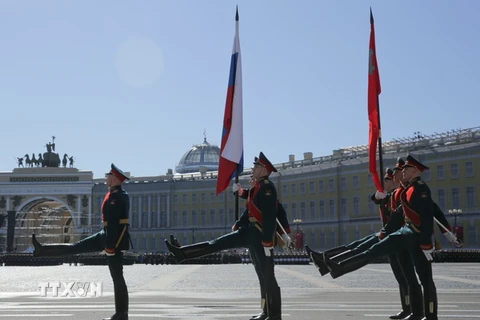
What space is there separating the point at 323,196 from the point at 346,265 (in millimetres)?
68563

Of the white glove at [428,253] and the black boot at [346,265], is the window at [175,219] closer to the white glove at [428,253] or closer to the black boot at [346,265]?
the black boot at [346,265]

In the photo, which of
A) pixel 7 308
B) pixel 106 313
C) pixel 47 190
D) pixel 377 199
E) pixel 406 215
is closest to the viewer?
pixel 406 215

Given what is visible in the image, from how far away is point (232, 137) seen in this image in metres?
11.8

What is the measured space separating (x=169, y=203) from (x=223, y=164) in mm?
83798

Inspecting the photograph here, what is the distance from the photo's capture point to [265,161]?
1055cm

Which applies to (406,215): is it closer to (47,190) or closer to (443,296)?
(443,296)

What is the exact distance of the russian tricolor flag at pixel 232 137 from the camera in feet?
38.4

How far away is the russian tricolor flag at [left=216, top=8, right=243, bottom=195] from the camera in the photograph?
461 inches

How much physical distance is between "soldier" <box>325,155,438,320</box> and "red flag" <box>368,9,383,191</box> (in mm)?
1887

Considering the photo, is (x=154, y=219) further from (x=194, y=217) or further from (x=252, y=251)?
(x=252, y=251)

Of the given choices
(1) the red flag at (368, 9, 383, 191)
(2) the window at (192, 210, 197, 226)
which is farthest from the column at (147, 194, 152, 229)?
(1) the red flag at (368, 9, 383, 191)

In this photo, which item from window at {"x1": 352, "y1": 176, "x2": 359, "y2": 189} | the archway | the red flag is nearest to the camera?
the red flag

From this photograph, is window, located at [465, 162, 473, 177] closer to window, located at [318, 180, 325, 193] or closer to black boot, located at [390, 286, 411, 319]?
window, located at [318, 180, 325, 193]

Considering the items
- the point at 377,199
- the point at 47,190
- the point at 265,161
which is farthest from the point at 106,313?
the point at 47,190
